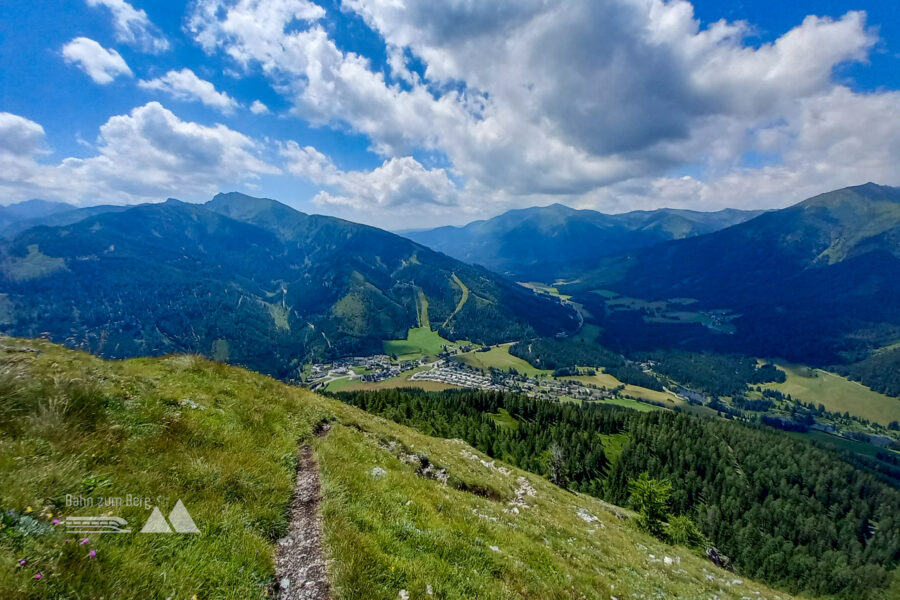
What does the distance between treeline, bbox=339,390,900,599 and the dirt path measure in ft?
214

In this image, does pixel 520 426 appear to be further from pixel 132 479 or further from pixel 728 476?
pixel 132 479

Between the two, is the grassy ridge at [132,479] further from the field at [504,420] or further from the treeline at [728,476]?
the field at [504,420]

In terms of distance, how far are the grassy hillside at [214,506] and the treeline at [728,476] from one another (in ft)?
199

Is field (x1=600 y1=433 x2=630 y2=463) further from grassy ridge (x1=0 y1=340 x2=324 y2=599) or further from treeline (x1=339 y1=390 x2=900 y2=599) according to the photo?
grassy ridge (x1=0 y1=340 x2=324 y2=599)

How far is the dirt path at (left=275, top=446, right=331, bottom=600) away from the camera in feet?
23.2

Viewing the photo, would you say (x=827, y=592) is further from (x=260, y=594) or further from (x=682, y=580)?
(x=260, y=594)

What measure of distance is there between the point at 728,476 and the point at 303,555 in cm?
14333

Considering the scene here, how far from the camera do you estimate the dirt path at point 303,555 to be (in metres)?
7.08

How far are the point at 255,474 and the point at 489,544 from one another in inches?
306

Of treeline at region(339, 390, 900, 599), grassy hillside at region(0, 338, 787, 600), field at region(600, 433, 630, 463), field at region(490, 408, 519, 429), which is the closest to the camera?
grassy hillside at region(0, 338, 787, 600)

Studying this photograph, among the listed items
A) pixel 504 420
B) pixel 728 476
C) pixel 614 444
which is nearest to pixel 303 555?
pixel 504 420

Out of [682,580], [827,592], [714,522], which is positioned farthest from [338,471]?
[827,592]

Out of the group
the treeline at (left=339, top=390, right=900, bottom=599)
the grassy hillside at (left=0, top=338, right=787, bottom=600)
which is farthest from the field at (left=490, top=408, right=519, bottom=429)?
the grassy hillside at (left=0, top=338, right=787, bottom=600)

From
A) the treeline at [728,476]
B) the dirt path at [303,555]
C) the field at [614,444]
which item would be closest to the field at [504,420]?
the treeline at [728,476]
